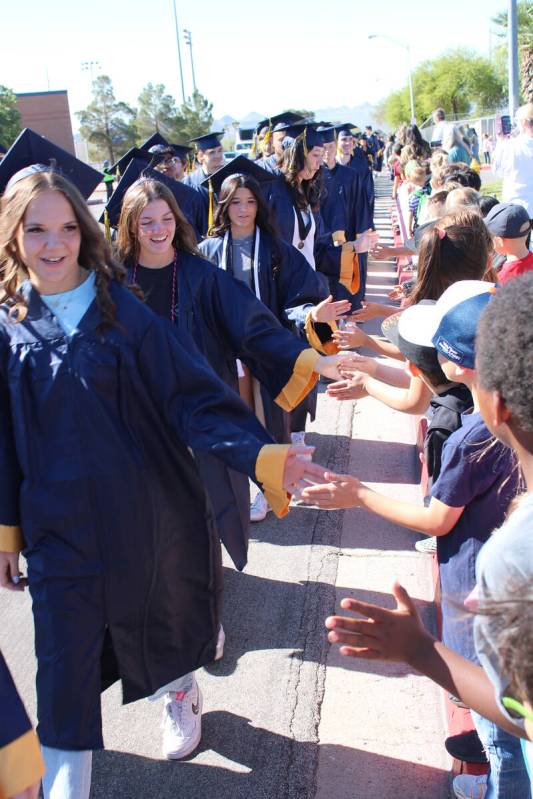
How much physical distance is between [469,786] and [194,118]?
67988 millimetres

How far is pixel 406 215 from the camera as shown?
1130cm

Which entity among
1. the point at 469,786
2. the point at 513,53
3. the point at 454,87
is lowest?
the point at 469,786

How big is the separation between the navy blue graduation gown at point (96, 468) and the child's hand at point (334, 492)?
20 centimetres

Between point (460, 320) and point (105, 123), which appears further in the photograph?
point (105, 123)

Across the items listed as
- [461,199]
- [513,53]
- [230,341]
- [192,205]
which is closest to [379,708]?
[230,341]

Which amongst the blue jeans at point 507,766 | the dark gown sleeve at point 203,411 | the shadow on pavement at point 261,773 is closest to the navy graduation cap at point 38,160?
the dark gown sleeve at point 203,411

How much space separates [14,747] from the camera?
1.72 meters

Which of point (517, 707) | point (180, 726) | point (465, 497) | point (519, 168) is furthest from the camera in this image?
point (519, 168)

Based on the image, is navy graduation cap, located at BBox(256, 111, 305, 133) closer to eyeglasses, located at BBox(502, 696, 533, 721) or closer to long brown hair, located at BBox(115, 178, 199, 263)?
long brown hair, located at BBox(115, 178, 199, 263)

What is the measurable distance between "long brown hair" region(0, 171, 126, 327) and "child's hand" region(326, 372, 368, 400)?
92cm

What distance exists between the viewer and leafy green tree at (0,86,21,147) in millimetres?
54438

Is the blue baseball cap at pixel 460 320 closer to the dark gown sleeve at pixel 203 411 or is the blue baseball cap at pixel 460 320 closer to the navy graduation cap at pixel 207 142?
the dark gown sleeve at pixel 203 411

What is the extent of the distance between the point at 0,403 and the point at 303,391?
128cm

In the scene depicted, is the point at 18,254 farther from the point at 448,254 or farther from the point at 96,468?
the point at 448,254
